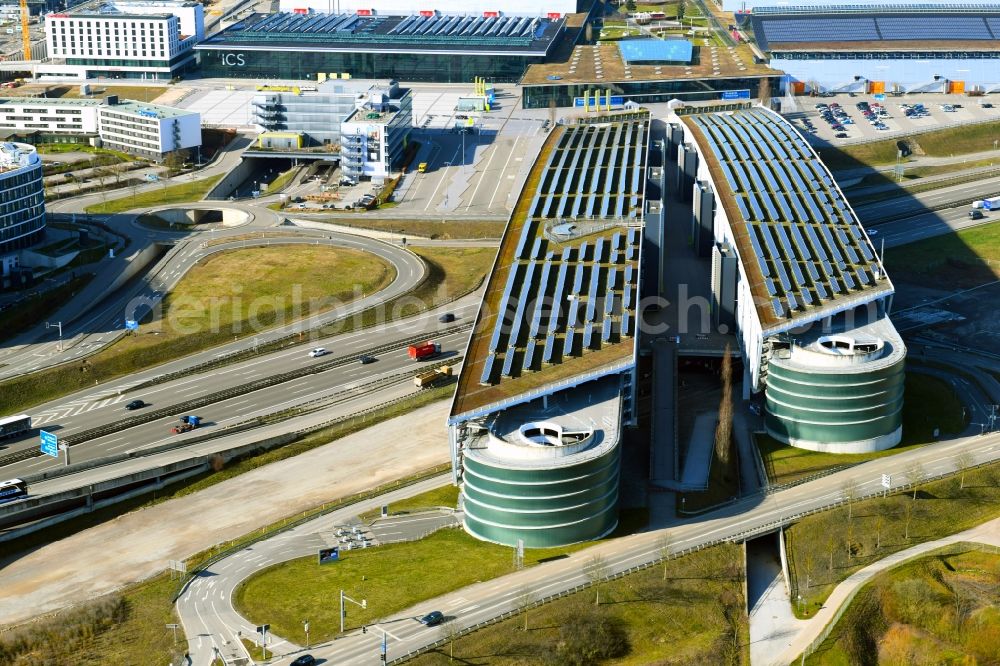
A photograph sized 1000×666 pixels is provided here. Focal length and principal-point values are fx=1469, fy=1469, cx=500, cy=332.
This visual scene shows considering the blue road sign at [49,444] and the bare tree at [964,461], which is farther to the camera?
the blue road sign at [49,444]

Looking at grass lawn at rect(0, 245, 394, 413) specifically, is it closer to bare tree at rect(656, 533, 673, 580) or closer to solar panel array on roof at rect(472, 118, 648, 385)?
solar panel array on roof at rect(472, 118, 648, 385)

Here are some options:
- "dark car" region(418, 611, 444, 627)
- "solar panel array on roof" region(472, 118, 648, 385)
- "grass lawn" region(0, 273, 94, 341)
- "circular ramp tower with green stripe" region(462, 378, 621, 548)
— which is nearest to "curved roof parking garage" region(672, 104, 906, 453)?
"solar panel array on roof" region(472, 118, 648, 385)

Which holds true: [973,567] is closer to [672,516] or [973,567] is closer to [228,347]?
[672,516]

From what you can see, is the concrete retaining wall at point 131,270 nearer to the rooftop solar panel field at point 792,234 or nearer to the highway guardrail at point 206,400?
the highway guardrail at point 206,400

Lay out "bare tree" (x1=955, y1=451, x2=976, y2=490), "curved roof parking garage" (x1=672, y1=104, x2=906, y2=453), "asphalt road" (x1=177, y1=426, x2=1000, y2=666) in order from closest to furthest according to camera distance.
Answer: "asphalt road" (x1=177, y1=426, x2=1000, y2=666) → "bare tree" (x1=955, y1=451, x2=976, y2=490) → "curved roof parking garage" (x1=672, y1=104, x2=906, y2=453)

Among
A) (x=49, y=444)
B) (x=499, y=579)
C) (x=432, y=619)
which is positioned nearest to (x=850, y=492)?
(x=499, y=579)

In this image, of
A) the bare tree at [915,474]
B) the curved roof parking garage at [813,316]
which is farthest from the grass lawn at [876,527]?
the curved roof parking garage at [813,316]

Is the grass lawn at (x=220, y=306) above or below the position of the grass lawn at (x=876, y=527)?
above
